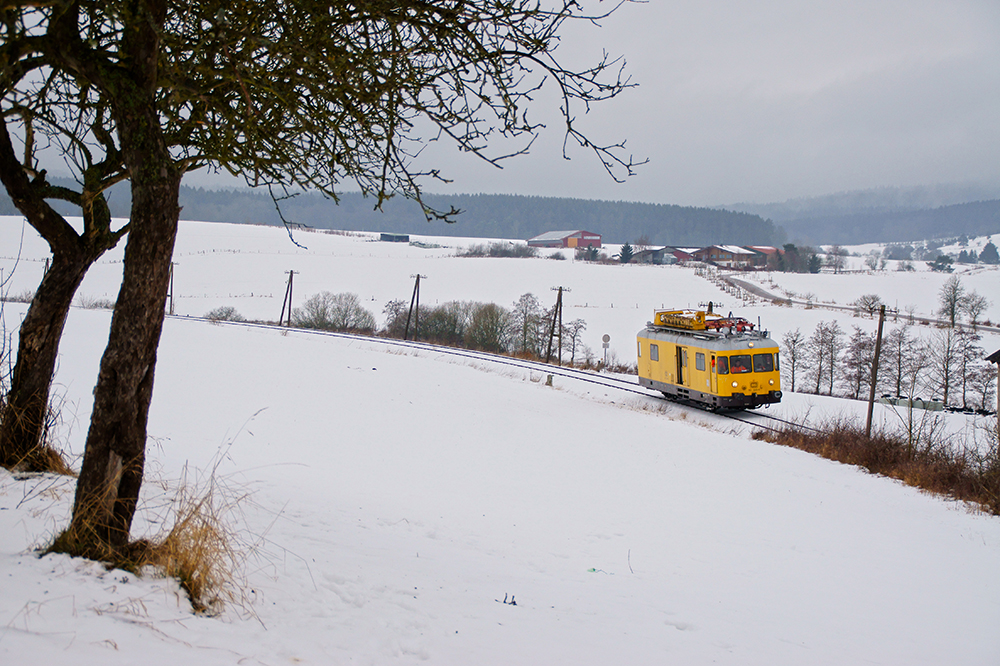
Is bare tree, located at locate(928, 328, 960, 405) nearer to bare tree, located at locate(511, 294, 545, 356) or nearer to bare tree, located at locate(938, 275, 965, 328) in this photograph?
bare tree, located at locate(938, 275, 965, 328)

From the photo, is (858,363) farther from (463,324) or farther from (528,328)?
(463,324)

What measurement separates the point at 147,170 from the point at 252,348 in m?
21.3

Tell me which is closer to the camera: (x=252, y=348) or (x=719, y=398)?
(x=719, y=398)

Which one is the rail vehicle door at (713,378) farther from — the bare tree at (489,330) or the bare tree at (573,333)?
the bare tree at (489,330)

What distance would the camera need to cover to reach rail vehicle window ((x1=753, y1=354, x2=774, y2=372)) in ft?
70.3

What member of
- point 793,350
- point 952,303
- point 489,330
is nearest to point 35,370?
point 489,330

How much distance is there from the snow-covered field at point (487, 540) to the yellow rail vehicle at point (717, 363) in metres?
1.60

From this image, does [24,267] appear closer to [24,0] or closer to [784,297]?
[24,0]

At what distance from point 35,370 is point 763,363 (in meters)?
20.6

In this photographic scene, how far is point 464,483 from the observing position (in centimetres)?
1002

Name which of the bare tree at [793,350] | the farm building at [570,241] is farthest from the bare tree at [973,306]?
the farm building at [570,241]

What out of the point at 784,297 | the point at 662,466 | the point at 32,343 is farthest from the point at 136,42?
the point at 784,297

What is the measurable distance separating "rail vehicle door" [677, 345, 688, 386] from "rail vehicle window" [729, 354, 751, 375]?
2028 millimetres

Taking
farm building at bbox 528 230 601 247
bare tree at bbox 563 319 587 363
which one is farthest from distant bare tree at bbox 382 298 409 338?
farm building at bbox 528 230 601 247
